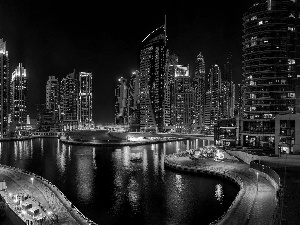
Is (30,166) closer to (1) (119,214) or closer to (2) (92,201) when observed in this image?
(2) (92,201)

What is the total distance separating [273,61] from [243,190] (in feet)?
145

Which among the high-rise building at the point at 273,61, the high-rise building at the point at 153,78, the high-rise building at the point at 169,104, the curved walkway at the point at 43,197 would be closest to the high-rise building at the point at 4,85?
the high-rise building at the point at 153,78

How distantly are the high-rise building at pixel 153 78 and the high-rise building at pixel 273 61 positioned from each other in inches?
4016

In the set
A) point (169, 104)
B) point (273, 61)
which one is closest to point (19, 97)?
→ point (169, 104)

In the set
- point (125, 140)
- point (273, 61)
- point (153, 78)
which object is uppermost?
point (153, 78)

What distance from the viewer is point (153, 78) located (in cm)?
18162

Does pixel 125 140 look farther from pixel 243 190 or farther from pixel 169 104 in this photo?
pixel 243 190

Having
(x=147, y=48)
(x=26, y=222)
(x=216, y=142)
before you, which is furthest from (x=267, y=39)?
(x=147, y=48)

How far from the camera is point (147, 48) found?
188m

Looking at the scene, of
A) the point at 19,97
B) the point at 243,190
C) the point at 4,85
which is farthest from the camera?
the point at 19,97

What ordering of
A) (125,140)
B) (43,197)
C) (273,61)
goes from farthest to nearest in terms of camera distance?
(125,140) → (273,61) → (43,197)

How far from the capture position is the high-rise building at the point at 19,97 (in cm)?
Answer: 16832

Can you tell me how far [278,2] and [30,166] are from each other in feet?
203

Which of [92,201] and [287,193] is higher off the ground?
[287,193]
